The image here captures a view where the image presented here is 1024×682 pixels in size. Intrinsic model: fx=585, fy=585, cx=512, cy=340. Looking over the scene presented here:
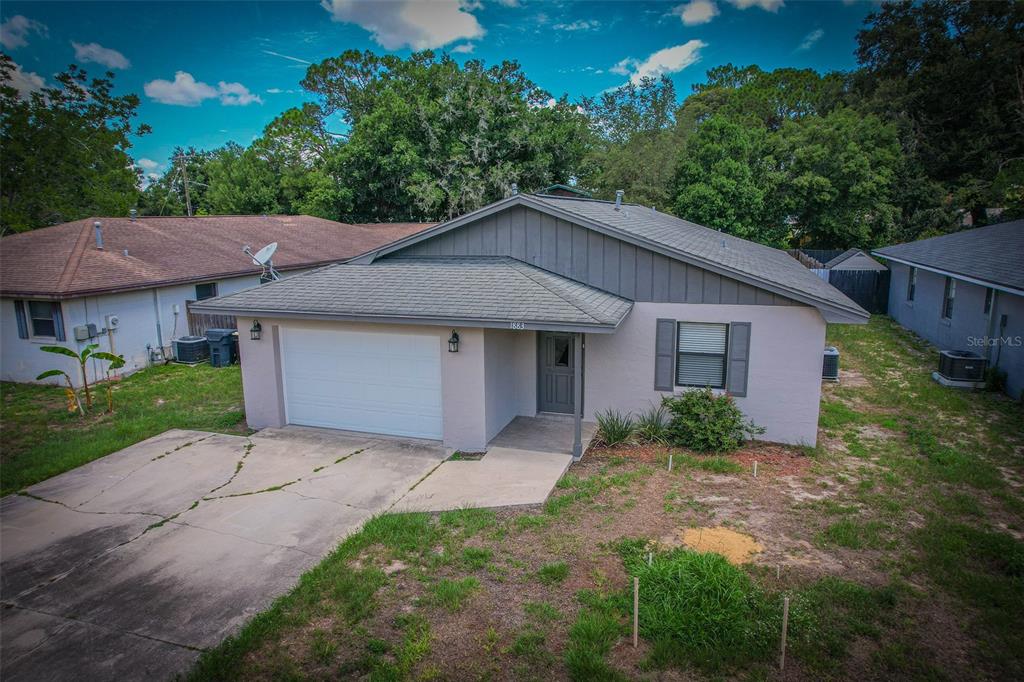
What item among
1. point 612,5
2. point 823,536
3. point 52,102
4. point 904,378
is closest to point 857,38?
point 612,5

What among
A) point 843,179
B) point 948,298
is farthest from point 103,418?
point 843,179

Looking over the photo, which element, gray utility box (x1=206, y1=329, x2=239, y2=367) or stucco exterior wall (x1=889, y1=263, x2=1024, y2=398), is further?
gray utility box (x1=206, y1=329, x2=239, y2=367)

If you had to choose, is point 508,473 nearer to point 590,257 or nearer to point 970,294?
point 590,257

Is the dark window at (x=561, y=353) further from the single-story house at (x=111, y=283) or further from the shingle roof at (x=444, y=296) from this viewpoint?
the single-story house at (x=111, y=283)

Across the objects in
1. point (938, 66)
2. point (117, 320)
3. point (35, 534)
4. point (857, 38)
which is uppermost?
point (857, 38)

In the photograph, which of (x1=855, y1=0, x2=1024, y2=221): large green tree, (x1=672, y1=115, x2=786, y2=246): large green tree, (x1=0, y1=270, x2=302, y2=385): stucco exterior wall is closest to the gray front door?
(x1=0, y1=270, x2=302, y2=385): stucco exterior wall

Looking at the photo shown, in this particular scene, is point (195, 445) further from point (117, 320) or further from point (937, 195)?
point (937, 195)

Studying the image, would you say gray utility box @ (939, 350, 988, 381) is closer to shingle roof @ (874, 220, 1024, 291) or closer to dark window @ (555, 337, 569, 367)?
shingle roof @ (874, 220, 1024, 291)
